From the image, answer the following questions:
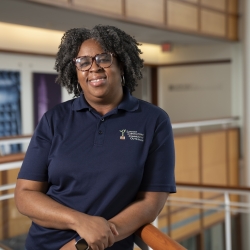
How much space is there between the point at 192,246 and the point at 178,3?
4.60 m

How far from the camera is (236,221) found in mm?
9320

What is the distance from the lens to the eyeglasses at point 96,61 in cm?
180

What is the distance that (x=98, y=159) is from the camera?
172 centimetres

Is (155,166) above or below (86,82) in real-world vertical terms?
below

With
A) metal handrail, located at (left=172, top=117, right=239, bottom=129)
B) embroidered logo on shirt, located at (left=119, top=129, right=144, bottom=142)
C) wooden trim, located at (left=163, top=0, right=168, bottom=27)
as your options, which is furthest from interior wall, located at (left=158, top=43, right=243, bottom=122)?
embroidered logo on shirt, located at (left=119, top=129, right=144, bottom=142)

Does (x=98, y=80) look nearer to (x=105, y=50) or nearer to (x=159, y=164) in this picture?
(x=105, y=50)

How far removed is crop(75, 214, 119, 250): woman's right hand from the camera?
1.62m

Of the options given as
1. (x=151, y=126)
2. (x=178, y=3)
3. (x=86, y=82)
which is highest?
(x=178, y=3)

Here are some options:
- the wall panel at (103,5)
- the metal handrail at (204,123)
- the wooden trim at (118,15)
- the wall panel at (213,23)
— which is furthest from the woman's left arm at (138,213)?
the wall panel at (213,23)

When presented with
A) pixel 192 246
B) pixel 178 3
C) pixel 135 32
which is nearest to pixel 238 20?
pixel 178 3

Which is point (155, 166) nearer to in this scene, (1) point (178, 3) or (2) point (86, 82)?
(2) point (86, 82)

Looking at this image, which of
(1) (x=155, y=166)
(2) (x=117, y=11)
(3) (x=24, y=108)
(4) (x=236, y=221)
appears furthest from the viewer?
(4) (x=236, y=221)

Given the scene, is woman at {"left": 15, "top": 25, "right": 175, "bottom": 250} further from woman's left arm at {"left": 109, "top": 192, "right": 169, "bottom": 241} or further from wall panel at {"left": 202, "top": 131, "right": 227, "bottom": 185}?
wall panel at {"left": 202, "top": 131, "right": 227, "bottom": 185}

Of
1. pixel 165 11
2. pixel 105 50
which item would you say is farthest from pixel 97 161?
pixel 165 11
